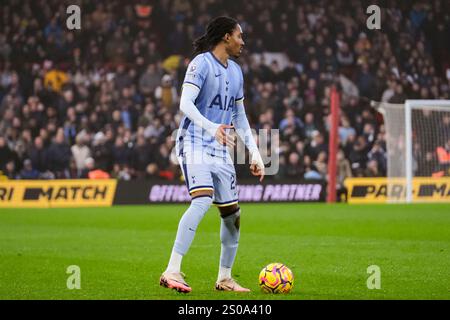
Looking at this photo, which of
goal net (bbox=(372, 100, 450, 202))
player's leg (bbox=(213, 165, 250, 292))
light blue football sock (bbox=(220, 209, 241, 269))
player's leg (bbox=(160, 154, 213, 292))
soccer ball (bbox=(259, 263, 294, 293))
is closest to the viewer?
player's leg (bbox=(160, 154, 213, 292))

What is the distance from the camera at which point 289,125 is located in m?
25.5

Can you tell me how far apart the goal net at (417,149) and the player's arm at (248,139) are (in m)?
14.7

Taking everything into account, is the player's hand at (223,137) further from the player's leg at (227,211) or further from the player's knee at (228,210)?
the player's knee at (228,210)

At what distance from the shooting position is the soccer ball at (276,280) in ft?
26.6

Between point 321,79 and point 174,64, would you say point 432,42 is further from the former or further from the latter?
point 174,64

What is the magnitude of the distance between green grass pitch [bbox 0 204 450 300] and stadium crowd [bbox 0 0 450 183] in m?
3.52

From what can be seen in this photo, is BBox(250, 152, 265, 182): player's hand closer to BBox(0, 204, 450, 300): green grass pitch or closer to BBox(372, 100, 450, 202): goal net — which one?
BBox(0, 204, 450, 300): green grass pitch

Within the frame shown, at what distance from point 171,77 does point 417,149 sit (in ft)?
24.4

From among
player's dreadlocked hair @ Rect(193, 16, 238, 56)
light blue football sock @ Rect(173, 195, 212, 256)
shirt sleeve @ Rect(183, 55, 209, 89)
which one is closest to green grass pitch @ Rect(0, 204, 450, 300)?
light blue football sock @ Rect(173, 195, 212, 256)

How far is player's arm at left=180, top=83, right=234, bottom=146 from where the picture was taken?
8.02 m

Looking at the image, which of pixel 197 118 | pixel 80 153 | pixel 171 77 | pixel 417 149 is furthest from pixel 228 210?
pixel 171 77

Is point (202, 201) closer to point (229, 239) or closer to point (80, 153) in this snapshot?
point (229, 239)

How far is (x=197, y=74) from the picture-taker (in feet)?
27.1

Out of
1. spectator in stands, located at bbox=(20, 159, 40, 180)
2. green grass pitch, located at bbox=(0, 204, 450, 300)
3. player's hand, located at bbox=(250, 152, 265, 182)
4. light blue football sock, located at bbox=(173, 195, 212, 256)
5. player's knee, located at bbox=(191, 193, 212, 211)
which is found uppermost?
player's hand, located at bbox=(250, 152, 265, 182)
